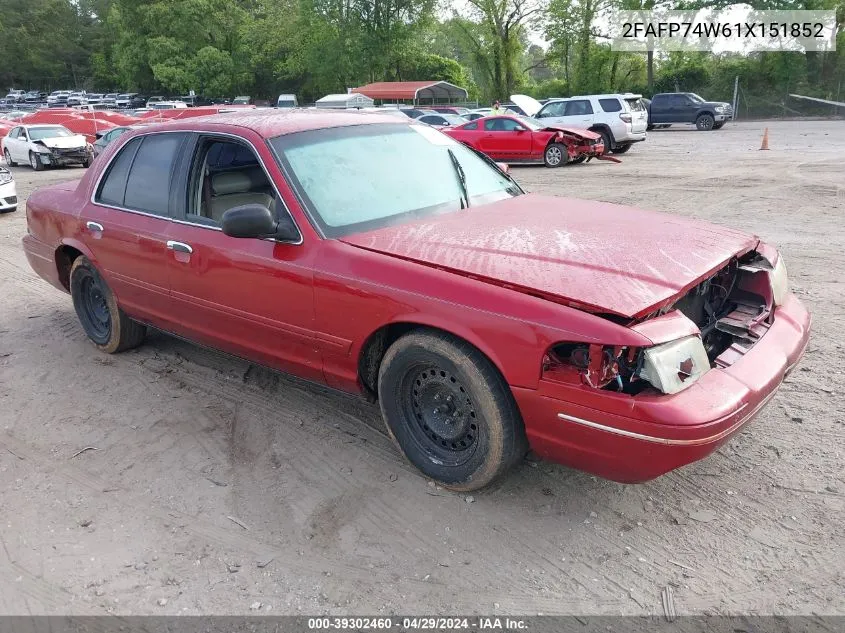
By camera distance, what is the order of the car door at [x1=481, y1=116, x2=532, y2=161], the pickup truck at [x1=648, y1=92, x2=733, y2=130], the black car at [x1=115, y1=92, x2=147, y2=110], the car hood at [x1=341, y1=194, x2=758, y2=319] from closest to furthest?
the car hood at [x1=341, y1=194, x2=758, y2=319] < the car door at [x1=481, y1=116, x2=532, y2=161] < the pickup truck at [x1=648, y1=92, x2=733, y2=130] < the black car at [x1=115, y1=92, x2=147, y2=110]

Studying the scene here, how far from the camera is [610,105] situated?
742 inches

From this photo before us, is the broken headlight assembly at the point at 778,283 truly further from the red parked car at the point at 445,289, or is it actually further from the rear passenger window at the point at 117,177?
the rear passenger window at the point at 117,177

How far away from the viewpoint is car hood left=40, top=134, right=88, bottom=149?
68.1 ft

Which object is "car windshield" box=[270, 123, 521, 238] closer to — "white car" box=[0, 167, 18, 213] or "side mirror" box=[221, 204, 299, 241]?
"side mirror" box=[221, 204, 299, 241]

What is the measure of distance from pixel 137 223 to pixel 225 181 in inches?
26.5

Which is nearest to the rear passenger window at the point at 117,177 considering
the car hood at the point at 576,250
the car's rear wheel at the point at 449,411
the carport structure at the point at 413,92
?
the car hood at the point at 576,250

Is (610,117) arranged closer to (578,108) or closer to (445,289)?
(578,108)

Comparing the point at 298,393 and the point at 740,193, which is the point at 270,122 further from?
the point at 740,193

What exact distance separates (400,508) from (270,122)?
91.0 inches

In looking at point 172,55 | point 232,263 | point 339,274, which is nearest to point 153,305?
point 232,263

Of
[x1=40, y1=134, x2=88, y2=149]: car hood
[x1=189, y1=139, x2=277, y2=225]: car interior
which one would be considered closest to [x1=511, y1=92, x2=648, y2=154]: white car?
[x1=40, y1=134, x2=88, y2=149]: car hood

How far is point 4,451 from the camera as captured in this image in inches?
150

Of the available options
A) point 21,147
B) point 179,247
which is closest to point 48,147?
point 21,147

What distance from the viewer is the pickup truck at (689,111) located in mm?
28203
